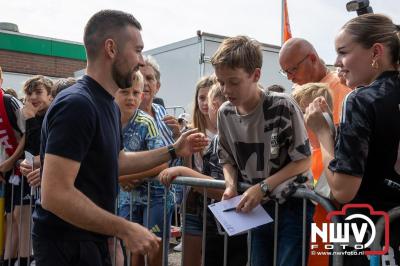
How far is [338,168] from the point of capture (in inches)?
85.5

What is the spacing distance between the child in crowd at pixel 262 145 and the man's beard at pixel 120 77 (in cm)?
53

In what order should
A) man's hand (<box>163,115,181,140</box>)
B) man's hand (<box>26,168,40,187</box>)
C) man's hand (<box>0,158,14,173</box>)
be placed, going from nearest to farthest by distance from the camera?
man's hand (<box>26,168,40,187</box>)
man's hand (<box>163,115,181,140</box>)
man's hand (<box>0,158,14,173</box>)

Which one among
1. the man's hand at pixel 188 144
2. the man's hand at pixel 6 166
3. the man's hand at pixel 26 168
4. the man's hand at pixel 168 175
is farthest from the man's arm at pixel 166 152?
the man's hand at pixel 6 166

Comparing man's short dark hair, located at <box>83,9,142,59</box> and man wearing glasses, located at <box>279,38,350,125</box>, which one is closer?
man's short dark hair, located at <box>83,9,142,59</box>

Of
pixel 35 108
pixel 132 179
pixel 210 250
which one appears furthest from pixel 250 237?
pixel 35 108

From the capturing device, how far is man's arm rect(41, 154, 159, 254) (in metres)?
2.03

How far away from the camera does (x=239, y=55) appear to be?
2.65m

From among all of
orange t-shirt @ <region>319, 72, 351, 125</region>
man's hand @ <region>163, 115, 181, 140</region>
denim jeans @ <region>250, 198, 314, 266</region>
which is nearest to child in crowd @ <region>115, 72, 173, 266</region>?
man's hand @ <region>163, 115, 181, 140</region>

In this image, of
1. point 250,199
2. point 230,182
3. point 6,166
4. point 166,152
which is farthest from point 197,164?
point 6,166

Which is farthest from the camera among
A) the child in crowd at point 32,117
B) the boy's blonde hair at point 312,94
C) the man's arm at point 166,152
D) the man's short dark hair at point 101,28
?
the child in crowd at point 32,117

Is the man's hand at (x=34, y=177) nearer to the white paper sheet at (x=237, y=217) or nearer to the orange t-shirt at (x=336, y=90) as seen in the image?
the white paper sheet at (x=237, y=217)

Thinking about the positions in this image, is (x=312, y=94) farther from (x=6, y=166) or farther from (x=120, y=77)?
(x=6, y=166)

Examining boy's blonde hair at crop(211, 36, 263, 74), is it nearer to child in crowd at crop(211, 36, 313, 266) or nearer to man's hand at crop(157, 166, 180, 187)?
child in crowd at crop(211, 36, 313, 266)

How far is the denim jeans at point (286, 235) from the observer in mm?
2590
